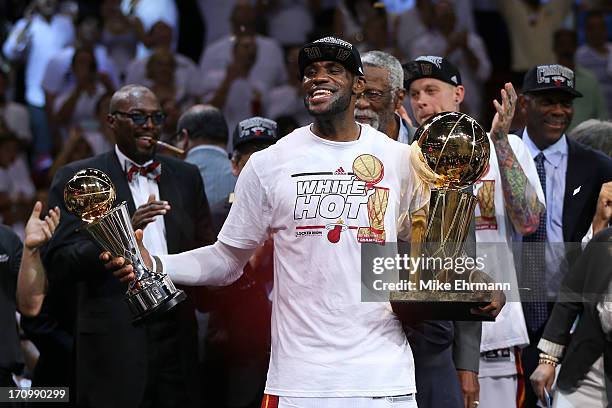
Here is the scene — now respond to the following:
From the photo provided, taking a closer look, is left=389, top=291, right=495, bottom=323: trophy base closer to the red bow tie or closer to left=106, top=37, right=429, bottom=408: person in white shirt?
left=106, top=37, right=429, bottom=408: person in white shirt

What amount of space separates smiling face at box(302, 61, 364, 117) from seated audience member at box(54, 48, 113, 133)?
6.11m

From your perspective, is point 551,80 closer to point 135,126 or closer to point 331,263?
point 135,126

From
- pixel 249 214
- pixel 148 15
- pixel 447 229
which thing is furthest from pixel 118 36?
pixel 447 229

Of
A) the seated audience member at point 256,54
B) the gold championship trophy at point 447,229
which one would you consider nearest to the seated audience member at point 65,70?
the seated audience member at point 256,54

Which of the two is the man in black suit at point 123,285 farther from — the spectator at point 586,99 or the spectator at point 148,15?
the spectator at point 148,15

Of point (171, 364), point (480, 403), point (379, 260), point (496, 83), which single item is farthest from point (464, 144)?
point (496, 83)

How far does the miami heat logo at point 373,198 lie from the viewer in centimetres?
459

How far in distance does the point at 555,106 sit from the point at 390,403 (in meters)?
2.45

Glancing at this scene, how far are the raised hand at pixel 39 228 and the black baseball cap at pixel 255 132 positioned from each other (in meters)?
1.22

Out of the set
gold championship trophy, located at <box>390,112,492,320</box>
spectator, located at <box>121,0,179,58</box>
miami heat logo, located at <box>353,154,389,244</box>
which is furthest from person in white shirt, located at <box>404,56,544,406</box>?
spectator, located at <box>121,0,179,58</box>

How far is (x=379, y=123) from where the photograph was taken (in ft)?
18.4

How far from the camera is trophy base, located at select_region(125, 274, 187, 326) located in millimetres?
4762

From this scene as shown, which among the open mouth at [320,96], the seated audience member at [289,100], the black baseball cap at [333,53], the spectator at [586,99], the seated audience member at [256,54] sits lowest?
the open mouth at [320,96]

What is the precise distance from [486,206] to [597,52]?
512 cm
